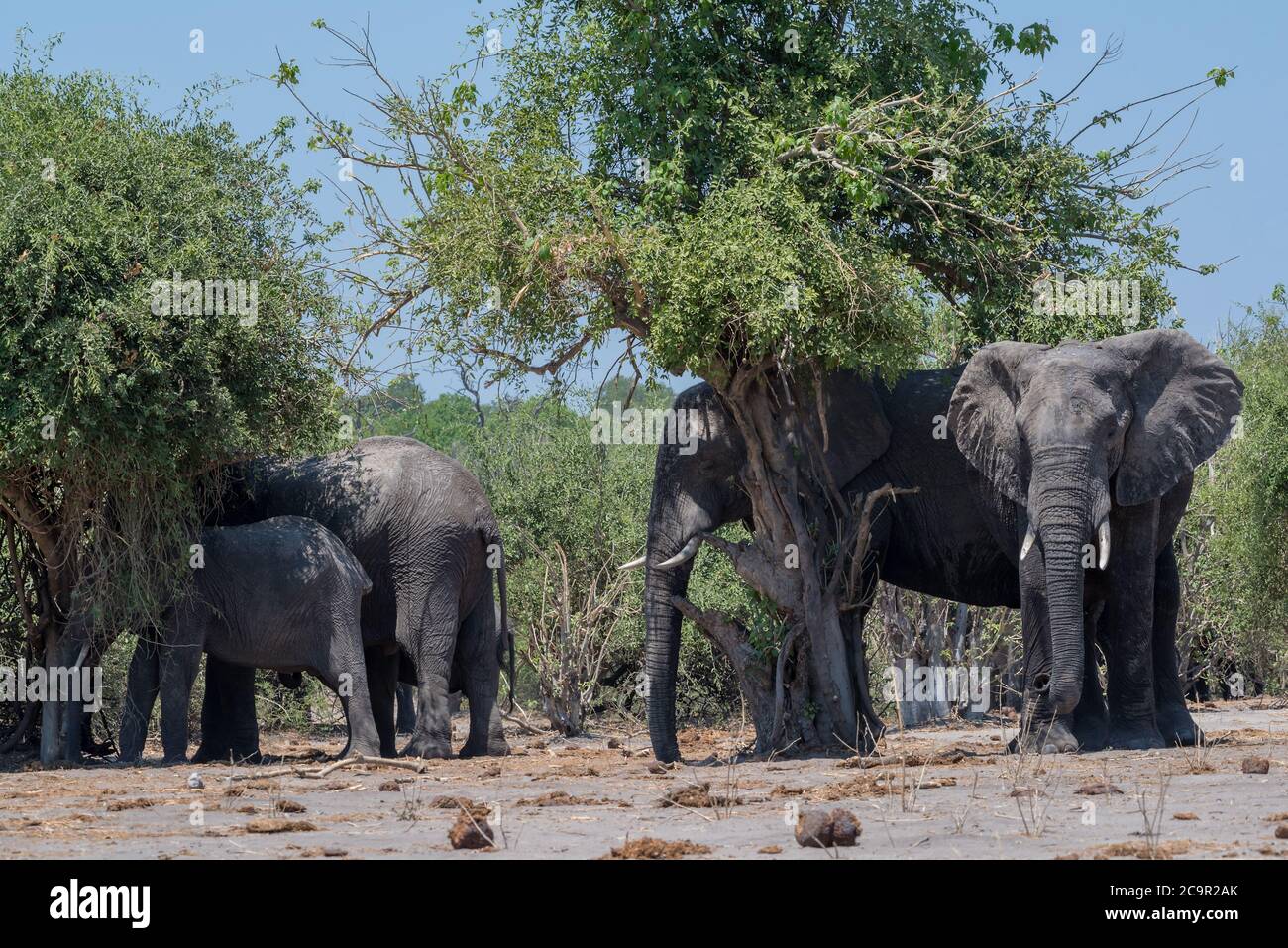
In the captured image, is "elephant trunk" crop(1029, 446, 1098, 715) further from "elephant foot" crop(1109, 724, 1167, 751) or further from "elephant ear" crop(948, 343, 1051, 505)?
"elephant foot" crop(1109, 724, 1167, 751)

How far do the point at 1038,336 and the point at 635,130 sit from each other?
3.95m

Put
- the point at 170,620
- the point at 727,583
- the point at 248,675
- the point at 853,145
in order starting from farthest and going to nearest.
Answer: the point at 727,583, the point at 248,675, the point at 170,620, the point at 853,145

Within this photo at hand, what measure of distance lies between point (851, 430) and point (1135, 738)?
11.8ft

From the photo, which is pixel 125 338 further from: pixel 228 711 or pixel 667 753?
pixel 667 753

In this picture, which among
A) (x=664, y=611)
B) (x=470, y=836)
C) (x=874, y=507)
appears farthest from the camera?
(x=664, y=611)

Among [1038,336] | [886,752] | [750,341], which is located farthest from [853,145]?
[886,752]

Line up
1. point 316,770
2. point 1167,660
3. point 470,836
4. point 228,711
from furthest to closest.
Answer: point 228,711, point 1167,660, point 316,770, point 470,836

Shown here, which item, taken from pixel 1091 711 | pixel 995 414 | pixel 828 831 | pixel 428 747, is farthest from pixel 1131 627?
pixel 428 747

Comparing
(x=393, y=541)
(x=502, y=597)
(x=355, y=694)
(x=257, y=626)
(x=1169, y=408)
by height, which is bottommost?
(x=355, y=694)

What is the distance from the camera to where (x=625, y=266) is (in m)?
14.1

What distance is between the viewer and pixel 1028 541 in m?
13.5

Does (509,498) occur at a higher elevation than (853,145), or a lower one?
lower

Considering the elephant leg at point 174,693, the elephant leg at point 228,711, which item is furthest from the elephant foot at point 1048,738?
the elephant leg at point 228,711

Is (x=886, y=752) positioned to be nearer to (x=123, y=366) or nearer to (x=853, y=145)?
(x=853, y=145)
